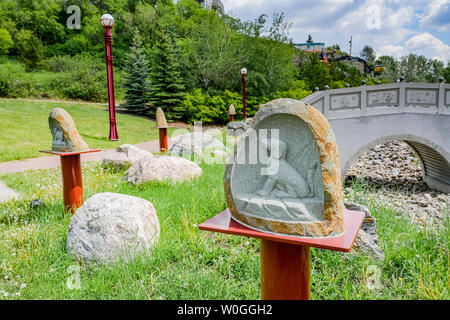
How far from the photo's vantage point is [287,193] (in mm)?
2131

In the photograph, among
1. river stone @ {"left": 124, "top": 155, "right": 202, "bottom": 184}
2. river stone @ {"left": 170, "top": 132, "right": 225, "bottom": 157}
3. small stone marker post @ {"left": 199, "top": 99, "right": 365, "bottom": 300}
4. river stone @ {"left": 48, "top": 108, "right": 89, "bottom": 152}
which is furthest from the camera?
river stone @ {"left": 170, "top": 132, "right": 225, "bottom": 157}

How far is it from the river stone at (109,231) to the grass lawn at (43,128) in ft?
25.8

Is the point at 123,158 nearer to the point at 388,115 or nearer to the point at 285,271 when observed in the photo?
the point at 285,271

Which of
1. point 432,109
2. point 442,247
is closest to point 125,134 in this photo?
point 432,109

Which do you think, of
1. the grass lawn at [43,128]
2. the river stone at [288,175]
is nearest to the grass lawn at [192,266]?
the river stone at [288,175]

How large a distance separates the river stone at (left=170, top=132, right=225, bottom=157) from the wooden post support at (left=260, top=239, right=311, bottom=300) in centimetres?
729

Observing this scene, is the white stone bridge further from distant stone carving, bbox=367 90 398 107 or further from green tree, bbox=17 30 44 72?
green tree, bbox=17 30 44 72

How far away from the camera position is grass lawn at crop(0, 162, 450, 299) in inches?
121

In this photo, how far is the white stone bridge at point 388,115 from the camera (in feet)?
37.1

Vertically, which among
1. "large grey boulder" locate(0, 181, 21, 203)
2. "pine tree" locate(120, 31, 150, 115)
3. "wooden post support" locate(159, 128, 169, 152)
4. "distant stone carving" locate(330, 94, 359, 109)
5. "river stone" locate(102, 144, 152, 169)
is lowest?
Answer: "large grey boulder" locate(0, 181, 21, 203)

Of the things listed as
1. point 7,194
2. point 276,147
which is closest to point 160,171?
point 7,194

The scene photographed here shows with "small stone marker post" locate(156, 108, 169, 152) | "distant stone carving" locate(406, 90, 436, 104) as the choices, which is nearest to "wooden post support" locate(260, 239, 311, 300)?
"small stone marker post" locate(156, 108, 169, 152)

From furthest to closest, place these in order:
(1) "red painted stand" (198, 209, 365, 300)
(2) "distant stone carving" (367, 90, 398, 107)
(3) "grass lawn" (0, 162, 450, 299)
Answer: (2) "distant stone carving" (367, 90, 398, 107)
(3) "grass lawn" (0, 162, 450, 299)
(1) "red painted stand" (198, 209, 365, 300)

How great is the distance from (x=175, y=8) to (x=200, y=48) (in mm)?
18239
